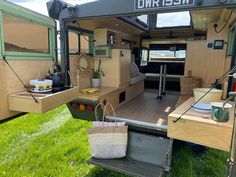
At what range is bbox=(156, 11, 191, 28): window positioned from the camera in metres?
5.17

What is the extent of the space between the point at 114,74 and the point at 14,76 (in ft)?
6.52

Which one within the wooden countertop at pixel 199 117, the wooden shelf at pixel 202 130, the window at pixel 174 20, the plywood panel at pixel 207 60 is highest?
the window at pixel 174 20

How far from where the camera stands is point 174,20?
17.5 feet

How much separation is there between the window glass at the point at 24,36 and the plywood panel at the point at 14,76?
0.52 ft

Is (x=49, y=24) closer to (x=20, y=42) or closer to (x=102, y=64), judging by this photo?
(x=20, y=42)

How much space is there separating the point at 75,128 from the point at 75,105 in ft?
4.43

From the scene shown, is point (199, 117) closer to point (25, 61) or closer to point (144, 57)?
point (25, 61)

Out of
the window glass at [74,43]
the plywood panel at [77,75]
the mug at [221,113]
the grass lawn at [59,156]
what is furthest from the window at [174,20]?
the mug at [221,113]

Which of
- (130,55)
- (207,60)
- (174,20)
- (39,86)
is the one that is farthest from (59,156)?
(174,20)

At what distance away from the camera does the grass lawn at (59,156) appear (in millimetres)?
2770

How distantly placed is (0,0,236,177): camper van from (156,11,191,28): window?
755 mm

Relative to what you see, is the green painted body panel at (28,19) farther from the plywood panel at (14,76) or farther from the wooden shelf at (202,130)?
the wooden shelf at (202,130)

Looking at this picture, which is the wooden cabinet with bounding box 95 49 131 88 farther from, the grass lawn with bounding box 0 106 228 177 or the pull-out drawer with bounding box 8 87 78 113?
the pull-out drawer with bounding box 8 87 78 113

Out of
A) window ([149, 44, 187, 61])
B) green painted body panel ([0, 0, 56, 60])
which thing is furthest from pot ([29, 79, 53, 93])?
window ([149, 44, 187, 61])
